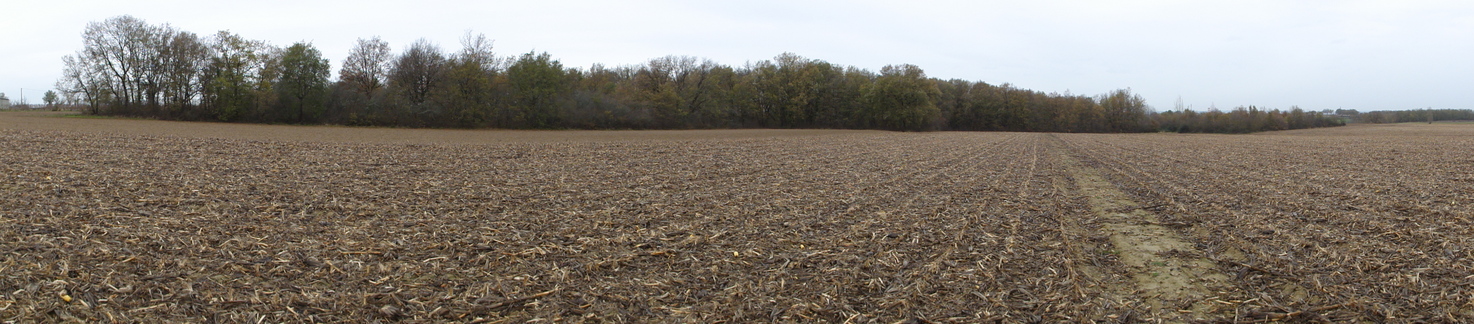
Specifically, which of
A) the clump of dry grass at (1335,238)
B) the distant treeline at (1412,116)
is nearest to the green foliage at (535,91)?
the clump of dry grass at (1335,238)

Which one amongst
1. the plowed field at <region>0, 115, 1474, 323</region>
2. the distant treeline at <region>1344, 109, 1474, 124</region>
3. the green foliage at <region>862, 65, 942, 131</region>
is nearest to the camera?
the plowed field at <region>0, 115, 1474, 323</region>

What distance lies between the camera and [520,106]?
6200 cm

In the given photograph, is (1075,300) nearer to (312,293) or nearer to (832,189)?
(312,293)

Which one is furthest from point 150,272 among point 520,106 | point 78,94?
point 78,94

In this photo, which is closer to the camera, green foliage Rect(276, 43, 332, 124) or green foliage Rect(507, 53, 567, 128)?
green foliage Rect(276, 43, 332, 124)

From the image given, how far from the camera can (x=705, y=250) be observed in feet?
22.5

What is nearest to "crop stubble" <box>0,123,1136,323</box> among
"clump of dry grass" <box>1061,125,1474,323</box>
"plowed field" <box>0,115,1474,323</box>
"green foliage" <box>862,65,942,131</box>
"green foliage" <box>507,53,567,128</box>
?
"plowed field" <box>0,115,1474,323</box>

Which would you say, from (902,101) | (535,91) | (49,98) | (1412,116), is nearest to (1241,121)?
(1412,116)

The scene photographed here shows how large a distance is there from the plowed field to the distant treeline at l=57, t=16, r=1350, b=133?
4941 cm

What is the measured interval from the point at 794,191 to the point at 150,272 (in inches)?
339

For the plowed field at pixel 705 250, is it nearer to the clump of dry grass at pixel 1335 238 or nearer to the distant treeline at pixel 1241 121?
the clump of dry grass at pixel 1335 238

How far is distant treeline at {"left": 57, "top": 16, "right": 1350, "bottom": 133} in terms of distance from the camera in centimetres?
5741

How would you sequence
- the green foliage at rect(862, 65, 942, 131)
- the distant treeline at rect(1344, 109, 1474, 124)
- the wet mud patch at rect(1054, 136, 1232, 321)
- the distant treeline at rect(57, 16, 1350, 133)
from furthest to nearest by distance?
the distant treeline at rect(1344, 109, 1474, 124) < the green foliage at rect(862, 65, 942, 131) < the distant treeline at rect(57, 16, 1350, 133) < the wet mud patch at rect(1054, 136, 1232, 321)

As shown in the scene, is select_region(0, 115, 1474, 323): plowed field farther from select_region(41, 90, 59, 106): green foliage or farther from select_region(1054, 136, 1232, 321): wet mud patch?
select_region(41, 90, 59, 106): green foliage
